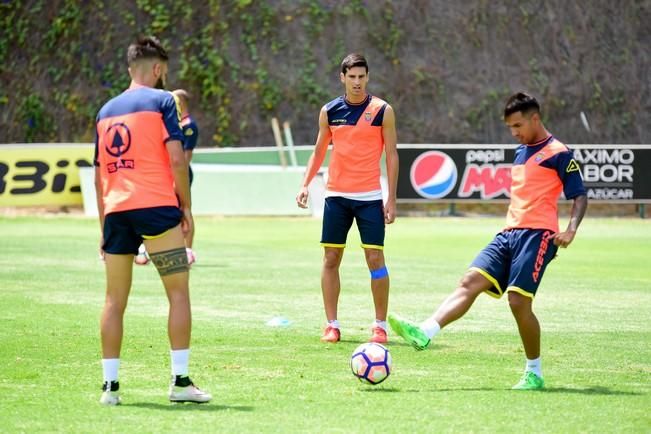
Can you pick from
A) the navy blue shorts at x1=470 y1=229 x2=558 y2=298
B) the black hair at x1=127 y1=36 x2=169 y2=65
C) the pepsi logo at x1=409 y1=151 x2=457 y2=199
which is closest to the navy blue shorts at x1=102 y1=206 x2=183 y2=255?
the black hair at x1=127 y1=36 x2=169 y2=65

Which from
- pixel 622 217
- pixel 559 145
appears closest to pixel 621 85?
pixel 622 217

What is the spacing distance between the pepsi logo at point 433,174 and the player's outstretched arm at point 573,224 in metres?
22.3

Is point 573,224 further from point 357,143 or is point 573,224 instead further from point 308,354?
point 357,143

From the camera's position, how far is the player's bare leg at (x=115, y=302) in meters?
7.36

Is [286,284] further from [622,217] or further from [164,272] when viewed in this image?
[622,217]

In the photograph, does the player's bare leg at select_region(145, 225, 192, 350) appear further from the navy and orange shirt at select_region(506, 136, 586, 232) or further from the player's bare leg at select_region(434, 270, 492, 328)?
the navy and orange shirt at select_region(506, 136, 586, 232)

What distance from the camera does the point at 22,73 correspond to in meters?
38.8

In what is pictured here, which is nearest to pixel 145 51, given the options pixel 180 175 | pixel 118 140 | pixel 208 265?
pixel 118 140

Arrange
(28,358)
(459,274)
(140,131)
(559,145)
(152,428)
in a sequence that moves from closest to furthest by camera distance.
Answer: (152,428) < (140,131) < (559,145) < (28,358) < (459,274)

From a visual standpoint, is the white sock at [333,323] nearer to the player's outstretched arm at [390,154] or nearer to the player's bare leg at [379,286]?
the player's bare leg at [379,286]

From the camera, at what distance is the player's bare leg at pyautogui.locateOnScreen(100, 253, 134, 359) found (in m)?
7.36

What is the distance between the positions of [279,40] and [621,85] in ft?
37.7

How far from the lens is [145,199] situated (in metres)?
7.23

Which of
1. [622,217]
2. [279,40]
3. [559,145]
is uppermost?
[279,40]
